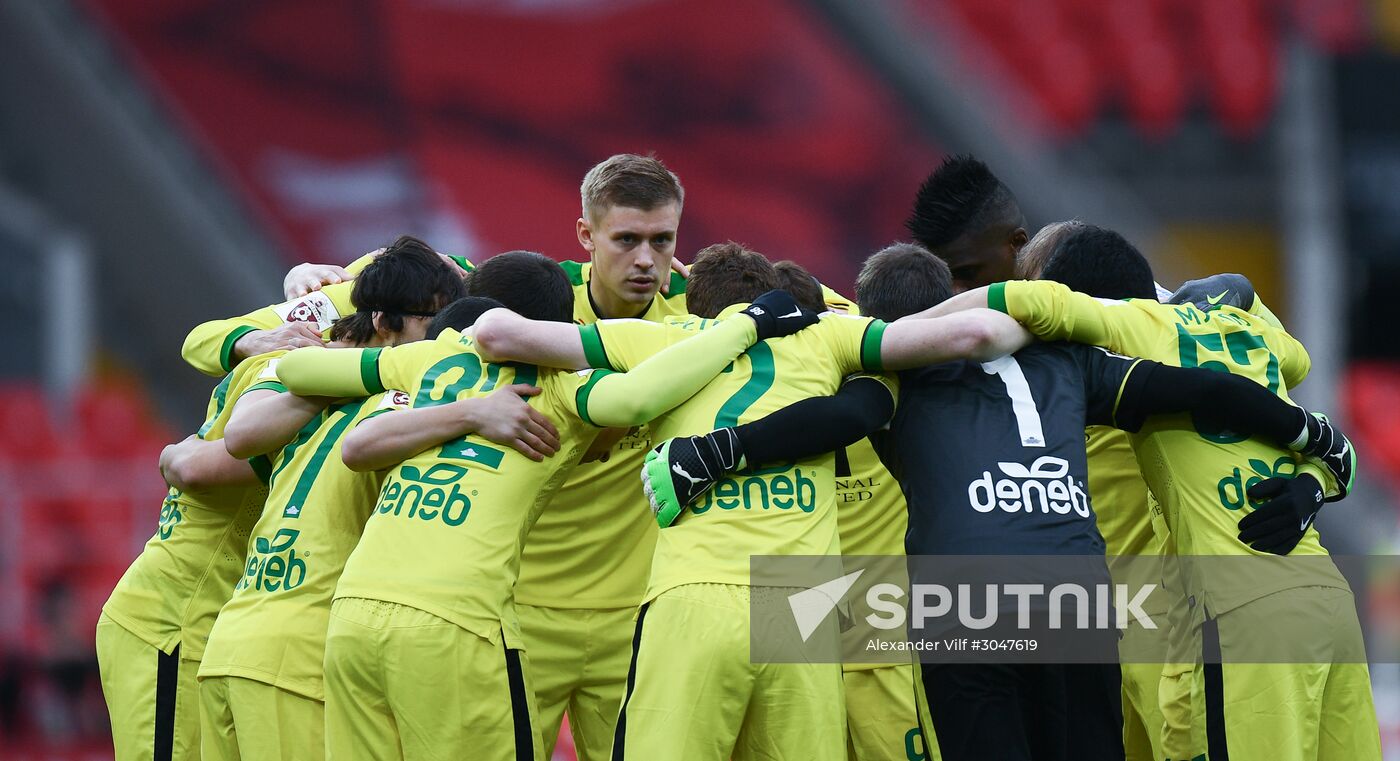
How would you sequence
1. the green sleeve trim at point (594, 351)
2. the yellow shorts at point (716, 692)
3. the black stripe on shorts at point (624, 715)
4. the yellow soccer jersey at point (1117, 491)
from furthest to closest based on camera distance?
the yellow soccer jersey at point (1117, 491) → the green sleeve trim at point (594, 351) → the black stripe on shorts at point (624, 715) → the yellow shorts at point (716, 692)

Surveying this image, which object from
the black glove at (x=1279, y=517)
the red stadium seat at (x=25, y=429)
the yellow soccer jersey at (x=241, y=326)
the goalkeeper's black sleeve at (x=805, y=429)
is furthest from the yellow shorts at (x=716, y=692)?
the red stadium seat at (x=25, y=429)

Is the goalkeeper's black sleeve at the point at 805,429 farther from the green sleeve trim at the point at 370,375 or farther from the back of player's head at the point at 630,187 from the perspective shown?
the back of player's head at the point at 630,187

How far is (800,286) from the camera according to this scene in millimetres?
5453

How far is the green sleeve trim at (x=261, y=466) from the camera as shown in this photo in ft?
18.0

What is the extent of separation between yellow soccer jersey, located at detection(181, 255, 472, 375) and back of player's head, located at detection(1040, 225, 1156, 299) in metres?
2.48

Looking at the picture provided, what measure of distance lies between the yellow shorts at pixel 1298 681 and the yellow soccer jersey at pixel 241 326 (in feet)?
10.8

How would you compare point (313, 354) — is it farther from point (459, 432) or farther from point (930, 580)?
point (930, 580)

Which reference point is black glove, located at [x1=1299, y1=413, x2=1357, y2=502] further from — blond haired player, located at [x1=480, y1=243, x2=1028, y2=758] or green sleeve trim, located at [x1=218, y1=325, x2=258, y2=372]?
green sleeve trim, located at [x1=218, y1=325, x2=258, y2=372]

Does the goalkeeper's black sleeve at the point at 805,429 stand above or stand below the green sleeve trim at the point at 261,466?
above

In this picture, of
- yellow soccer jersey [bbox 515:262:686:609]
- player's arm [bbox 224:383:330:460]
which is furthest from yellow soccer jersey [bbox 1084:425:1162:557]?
player's arm [bbox 224:383:330:460]

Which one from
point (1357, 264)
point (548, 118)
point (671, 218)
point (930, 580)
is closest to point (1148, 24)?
point (1357, 264)

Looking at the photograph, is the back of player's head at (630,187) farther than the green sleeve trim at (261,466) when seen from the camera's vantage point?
Yes

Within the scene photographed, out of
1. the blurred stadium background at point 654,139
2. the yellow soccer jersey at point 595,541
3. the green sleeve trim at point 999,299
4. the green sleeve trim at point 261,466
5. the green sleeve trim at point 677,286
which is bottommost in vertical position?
the yellow soccer jersey at point 595,541

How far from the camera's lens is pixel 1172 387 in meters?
4.88
